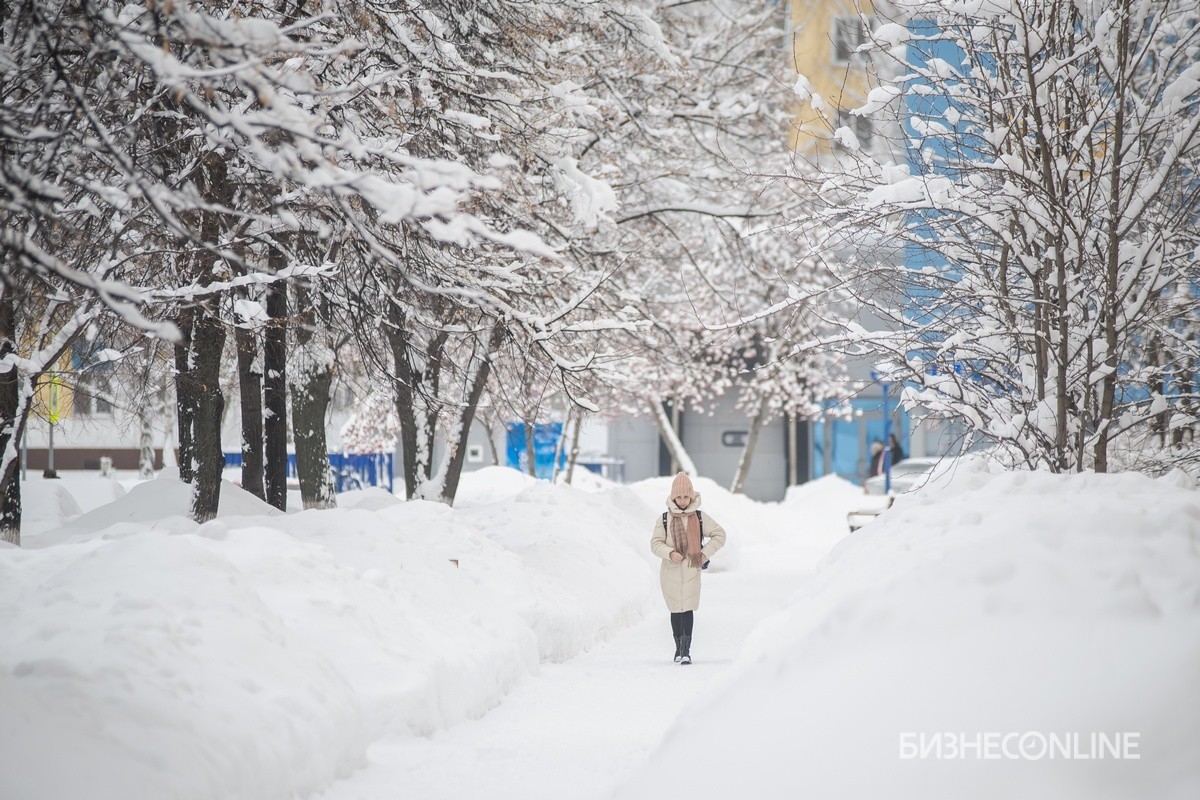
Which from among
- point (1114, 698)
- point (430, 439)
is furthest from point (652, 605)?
point (1114, 698)

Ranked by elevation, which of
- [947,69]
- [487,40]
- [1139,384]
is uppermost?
[487,40]

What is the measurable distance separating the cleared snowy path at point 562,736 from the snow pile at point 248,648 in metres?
0.21

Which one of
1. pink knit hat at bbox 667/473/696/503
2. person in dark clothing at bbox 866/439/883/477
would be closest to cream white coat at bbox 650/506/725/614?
pink knit hat at bbox 667/473/696/503

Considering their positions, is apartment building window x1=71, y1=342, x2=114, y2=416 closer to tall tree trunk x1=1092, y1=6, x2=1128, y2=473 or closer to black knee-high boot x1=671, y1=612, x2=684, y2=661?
black knee-high boot x1=671, y1=612, x2=684, y2=661

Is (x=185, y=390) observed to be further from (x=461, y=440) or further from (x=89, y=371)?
(x=461, y=440)

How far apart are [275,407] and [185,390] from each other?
5.04 ft

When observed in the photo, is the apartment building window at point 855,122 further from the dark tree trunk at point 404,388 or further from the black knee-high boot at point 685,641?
the black knee-high boot at point 685,641

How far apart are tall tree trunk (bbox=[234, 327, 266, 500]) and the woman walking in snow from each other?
4.39 m

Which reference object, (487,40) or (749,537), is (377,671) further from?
(749,537)

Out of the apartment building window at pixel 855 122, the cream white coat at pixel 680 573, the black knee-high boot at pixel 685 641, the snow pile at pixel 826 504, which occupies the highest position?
the apartment building window at pixel 855 122

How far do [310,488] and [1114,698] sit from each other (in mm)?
11271

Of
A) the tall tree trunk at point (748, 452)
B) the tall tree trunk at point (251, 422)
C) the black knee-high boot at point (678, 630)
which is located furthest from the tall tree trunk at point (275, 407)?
the tall tree trunk at point (748, 452)

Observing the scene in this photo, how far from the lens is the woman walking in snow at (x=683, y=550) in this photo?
10.4 m

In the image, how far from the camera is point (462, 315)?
10750 mm
